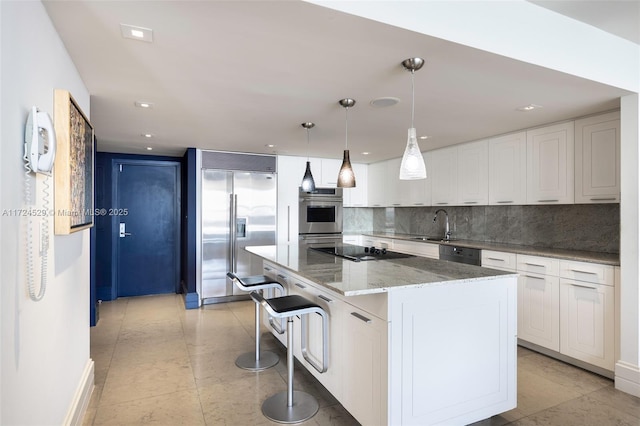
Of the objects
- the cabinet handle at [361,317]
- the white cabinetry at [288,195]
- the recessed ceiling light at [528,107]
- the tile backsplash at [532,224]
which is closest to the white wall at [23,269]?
the cabinet handle at [361,317]

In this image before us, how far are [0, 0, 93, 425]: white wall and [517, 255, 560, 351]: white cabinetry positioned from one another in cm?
362

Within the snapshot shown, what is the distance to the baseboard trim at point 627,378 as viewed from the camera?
2.51 metres

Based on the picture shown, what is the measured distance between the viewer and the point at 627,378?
101 inches

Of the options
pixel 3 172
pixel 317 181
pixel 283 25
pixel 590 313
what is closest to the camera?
pixel 3 172

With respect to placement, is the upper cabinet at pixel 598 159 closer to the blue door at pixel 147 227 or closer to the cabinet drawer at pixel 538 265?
the cabinet drawer at pixel 538 265

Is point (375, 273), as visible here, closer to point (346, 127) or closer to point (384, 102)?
point (384, 102)

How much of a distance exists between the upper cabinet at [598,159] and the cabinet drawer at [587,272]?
1.91 ft

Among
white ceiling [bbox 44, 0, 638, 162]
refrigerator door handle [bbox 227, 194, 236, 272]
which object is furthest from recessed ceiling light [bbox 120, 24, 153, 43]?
refrigerator door handle [bbox 227, 194, 236, 272]

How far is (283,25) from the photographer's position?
1636mm

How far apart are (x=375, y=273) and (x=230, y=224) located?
3.33 m

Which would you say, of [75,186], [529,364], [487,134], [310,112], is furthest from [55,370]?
[487,134]

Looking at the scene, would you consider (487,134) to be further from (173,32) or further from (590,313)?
(173,32)

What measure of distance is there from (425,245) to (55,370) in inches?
154

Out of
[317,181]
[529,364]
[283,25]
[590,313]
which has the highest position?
[283,25]
